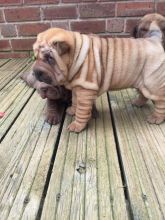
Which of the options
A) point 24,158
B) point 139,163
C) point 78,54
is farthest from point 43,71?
point 139,163

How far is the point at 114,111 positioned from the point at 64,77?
533 mm

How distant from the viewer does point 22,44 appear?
9.22 feet

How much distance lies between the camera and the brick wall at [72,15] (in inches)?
99.4

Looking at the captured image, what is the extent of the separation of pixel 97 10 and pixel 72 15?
8.5 inches

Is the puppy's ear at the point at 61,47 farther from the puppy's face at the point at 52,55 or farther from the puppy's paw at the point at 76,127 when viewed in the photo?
the puppy's paw at the point at 76,127

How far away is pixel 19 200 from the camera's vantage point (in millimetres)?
Answer: 1229

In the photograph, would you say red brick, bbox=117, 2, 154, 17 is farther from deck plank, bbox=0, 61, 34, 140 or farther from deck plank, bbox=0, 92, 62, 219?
deck plank, bbox=0, 92, 62, 219

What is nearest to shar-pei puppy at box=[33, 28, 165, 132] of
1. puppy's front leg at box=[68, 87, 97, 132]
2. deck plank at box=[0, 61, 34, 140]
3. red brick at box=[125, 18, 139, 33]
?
puppy's front leg at box=[68, 87, 97, 132]

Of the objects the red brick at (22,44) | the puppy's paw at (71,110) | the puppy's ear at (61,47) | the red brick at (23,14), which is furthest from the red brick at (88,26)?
the puppy's ear at (61,47)

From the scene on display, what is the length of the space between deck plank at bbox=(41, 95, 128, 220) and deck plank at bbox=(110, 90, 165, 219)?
50mm

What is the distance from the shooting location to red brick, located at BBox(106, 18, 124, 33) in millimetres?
2584

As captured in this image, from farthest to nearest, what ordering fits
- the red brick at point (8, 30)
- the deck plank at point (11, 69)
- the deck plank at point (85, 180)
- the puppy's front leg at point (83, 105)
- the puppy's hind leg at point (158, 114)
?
the red brick at point (8, 30), the deck plank at point (11, 69), the puppy's hind leg at point (158, 114), the puppy's front leg at point (83, 105), the deck plank at point (85, 180)

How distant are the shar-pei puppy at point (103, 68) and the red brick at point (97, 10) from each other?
3.31 ft

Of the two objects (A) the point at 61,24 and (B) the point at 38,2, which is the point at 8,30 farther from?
(A) the point at 61,24
